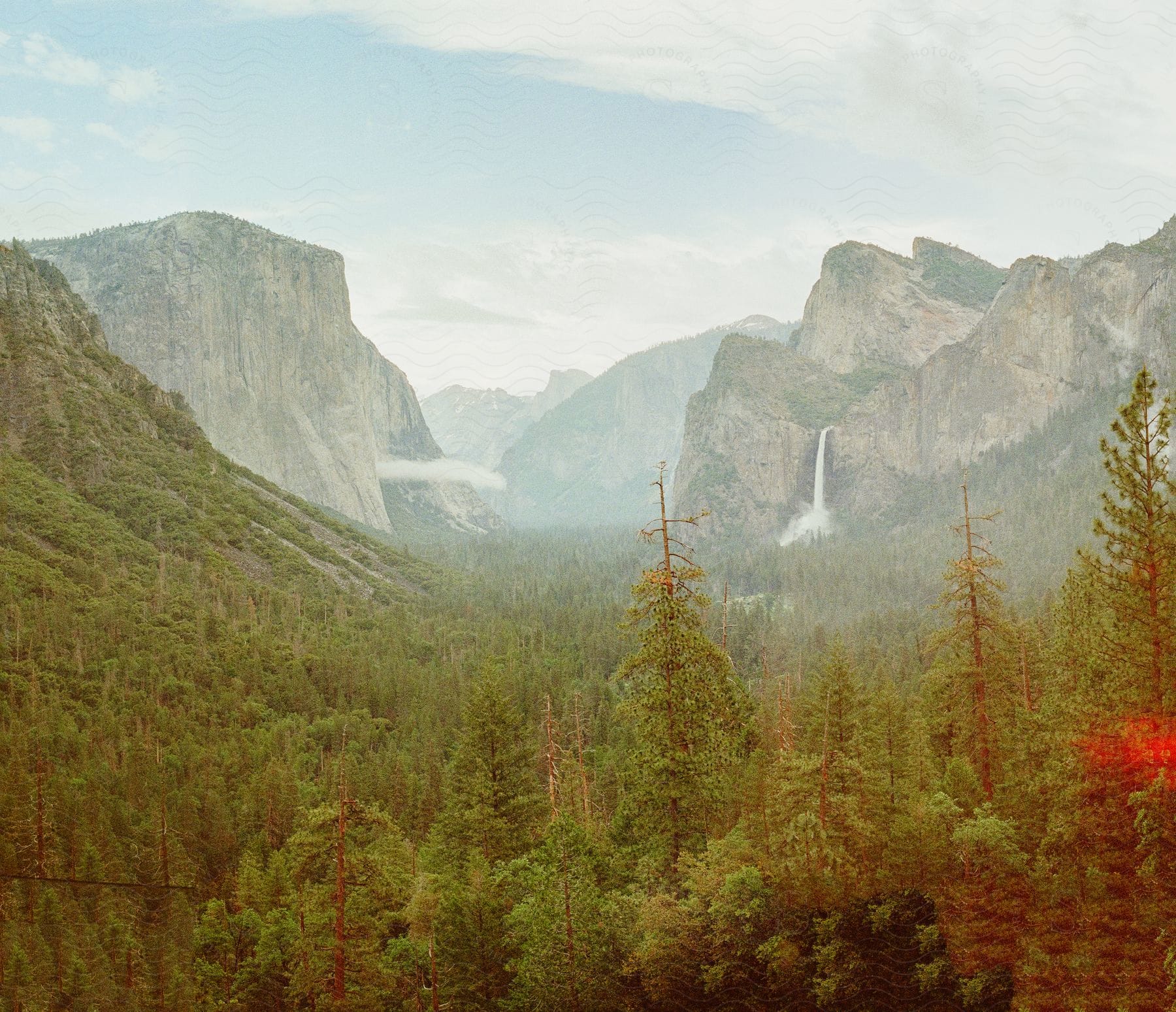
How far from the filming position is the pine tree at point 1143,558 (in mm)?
15617

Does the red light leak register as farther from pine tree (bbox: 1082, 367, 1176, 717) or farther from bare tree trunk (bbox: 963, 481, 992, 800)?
bare tree trunk (bbox: 963, 481, 992, 800)

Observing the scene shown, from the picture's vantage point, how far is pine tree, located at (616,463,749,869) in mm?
18953

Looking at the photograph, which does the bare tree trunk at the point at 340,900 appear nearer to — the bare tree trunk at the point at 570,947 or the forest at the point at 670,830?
the forest at the point at 670,830

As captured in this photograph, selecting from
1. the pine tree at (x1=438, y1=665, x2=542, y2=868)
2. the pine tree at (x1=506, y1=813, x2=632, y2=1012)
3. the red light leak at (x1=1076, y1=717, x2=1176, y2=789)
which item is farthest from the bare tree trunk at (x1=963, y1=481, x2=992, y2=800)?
the pine tree at (x1=438, y1=665, x2=542, y2=868)

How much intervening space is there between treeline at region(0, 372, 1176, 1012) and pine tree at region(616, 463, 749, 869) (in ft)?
0.23

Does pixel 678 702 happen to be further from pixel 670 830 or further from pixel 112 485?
pixel 112 485

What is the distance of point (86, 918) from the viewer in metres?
37.2

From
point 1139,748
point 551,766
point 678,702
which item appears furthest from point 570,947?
point 1139,748

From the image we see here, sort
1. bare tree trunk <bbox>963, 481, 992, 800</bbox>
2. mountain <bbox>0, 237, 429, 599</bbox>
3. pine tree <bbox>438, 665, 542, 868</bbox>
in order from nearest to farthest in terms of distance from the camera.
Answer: bare tree trunk <bbox>963, 481, 992, 800</bbox> → pine tree <bbox>438, 665, 542, 868</bbox> → mountain <bbox>0, 237, 429, 599</bbox>

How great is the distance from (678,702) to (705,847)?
4.84 metres

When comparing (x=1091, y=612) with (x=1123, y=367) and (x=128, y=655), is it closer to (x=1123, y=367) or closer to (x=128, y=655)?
(x=128, y=655)

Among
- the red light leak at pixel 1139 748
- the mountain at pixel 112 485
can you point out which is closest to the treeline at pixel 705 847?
the red light leak at pixel 1139 748

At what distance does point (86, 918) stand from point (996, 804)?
123 ft

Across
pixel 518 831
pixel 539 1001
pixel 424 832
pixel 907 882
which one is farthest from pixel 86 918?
pixel 907 882
